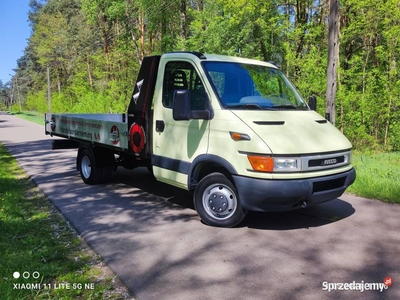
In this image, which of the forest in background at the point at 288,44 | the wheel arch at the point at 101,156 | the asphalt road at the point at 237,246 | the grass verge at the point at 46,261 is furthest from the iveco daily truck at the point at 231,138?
the forest in background at the point at 288,44

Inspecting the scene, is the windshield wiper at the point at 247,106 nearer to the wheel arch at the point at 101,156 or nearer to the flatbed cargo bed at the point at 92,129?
the flatbed cargo bed at the point at 92,129

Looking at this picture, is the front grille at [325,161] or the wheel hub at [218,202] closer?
the front grille at [325,161]

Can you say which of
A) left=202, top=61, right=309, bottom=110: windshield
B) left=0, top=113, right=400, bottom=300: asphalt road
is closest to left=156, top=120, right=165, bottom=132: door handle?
left=202, top=61, right=309, bottom=110: windshield

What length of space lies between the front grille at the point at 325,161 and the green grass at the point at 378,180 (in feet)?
7.18

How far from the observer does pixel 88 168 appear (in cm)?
775

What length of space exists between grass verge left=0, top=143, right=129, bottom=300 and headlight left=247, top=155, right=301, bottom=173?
203cm

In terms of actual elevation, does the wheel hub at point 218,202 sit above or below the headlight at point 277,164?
below

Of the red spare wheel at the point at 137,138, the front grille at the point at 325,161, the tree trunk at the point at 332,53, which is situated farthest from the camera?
the tree trunk at the point at 332,53

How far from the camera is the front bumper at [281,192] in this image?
14.0ft

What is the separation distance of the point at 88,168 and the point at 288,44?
10.8m

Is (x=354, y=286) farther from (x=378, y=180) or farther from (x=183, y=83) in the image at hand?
(x=378, y=180)

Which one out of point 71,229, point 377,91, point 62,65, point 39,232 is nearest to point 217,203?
point 71,229

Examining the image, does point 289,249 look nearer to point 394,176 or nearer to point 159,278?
point 159,278

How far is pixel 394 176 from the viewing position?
7.59 metres
